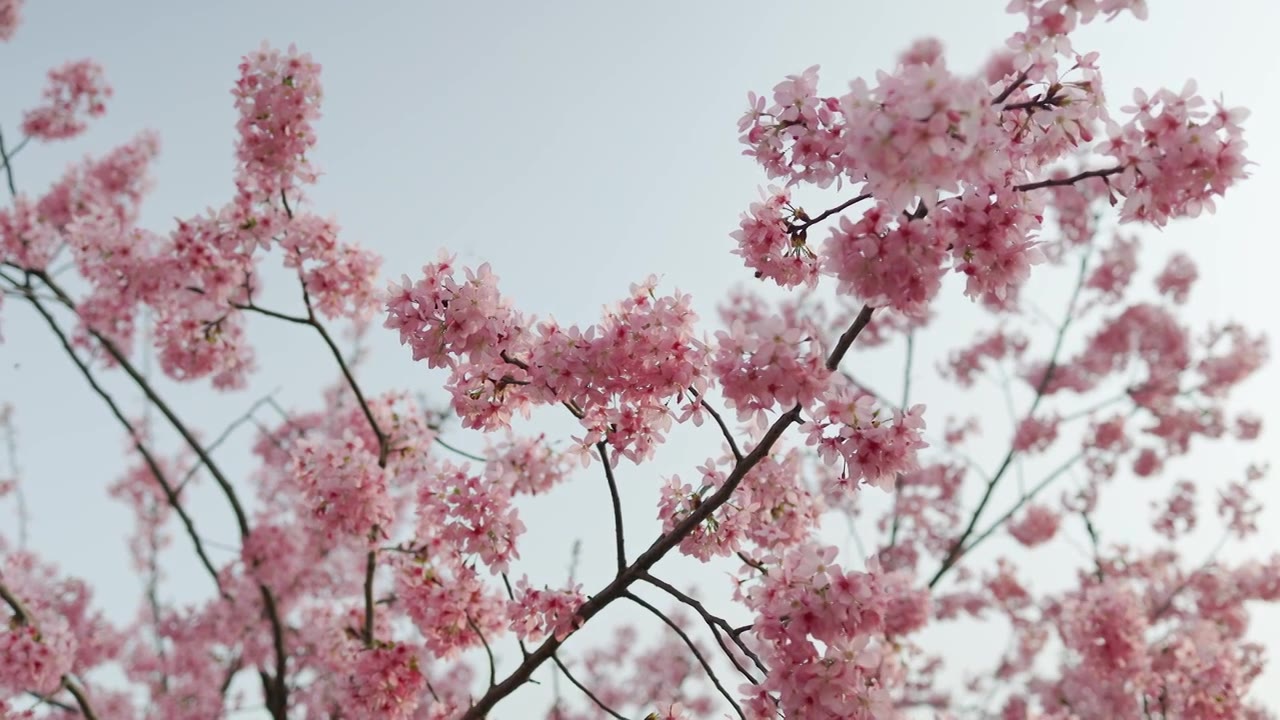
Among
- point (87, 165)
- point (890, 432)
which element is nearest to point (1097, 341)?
point (890, 432)

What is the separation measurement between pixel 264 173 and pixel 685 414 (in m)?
3.60

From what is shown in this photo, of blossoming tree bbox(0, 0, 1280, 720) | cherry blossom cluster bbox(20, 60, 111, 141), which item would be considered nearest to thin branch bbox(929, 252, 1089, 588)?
blossoming tree bbox(0, 0, 1280, 720)

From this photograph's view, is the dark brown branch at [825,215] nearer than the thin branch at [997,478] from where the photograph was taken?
Yes

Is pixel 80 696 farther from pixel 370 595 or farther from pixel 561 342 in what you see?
pixel 561 342

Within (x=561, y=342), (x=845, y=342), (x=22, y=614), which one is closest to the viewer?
(x=845, y=342)

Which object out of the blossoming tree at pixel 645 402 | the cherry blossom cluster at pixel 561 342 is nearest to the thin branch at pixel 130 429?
the blossoming tree at pixel 645 402

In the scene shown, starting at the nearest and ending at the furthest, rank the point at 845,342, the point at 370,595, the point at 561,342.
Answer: the point at 845,342 < the point at 561,342 < the point at 370,595

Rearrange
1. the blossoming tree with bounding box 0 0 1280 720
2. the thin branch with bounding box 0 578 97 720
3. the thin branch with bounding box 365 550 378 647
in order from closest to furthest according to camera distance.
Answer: the blossoming tree with bounding box 0 0 1280 720, the thin branch with bounding box 0 578 97 720, the thin branch with bounding box 365 550 378 647

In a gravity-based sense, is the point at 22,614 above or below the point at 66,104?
below

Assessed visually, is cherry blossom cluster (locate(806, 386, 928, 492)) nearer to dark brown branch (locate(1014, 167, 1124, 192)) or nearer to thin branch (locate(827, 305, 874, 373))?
thin branch (locate(827, 305, 874, 373))

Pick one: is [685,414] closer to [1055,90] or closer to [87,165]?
[1055,90]

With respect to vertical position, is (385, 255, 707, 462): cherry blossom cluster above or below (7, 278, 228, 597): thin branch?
below

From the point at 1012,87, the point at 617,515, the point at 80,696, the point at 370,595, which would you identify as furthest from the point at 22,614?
the point at 1012,87

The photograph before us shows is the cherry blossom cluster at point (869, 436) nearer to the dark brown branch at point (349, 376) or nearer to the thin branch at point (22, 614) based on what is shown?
the dark brown branch at point (349, 376)
